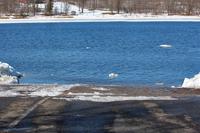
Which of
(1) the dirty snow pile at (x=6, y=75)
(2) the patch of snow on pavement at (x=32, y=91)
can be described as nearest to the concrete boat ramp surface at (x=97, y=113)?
(2) the patch of snow on pavement at (x=32, y=91)

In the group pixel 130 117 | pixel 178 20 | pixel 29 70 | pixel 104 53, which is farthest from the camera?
pixel 178 20

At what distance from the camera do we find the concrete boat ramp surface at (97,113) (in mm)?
5227

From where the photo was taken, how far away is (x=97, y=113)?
6.06 meters

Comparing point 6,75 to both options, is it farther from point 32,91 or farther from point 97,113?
point 97,113

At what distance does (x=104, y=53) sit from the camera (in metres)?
22.3

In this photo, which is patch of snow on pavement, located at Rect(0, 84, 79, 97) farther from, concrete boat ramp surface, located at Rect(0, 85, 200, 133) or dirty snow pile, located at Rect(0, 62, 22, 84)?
dirty snow pile, located at Rect(0, 62, 22, 84)

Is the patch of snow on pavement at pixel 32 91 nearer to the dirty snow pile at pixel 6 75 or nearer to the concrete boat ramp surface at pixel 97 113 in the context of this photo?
the concrete boat ramp surface at pixel 97 113

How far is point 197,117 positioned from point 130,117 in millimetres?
1418

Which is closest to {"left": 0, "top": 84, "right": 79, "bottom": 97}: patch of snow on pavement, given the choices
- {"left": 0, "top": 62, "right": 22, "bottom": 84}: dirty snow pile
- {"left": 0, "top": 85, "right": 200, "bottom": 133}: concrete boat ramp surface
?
{"left": 0, "top": 85, "right": 200, "bottom": 133}: concrete boat ramp surface

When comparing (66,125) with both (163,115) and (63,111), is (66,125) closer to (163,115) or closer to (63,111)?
(63,111)

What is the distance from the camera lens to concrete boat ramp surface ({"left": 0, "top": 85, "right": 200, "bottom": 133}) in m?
5.23

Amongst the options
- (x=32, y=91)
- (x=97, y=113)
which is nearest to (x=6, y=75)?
(x=32, y=91)

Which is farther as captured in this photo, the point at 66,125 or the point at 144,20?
the point at 144,20

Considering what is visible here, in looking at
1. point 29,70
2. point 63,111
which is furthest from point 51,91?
point 29,70
